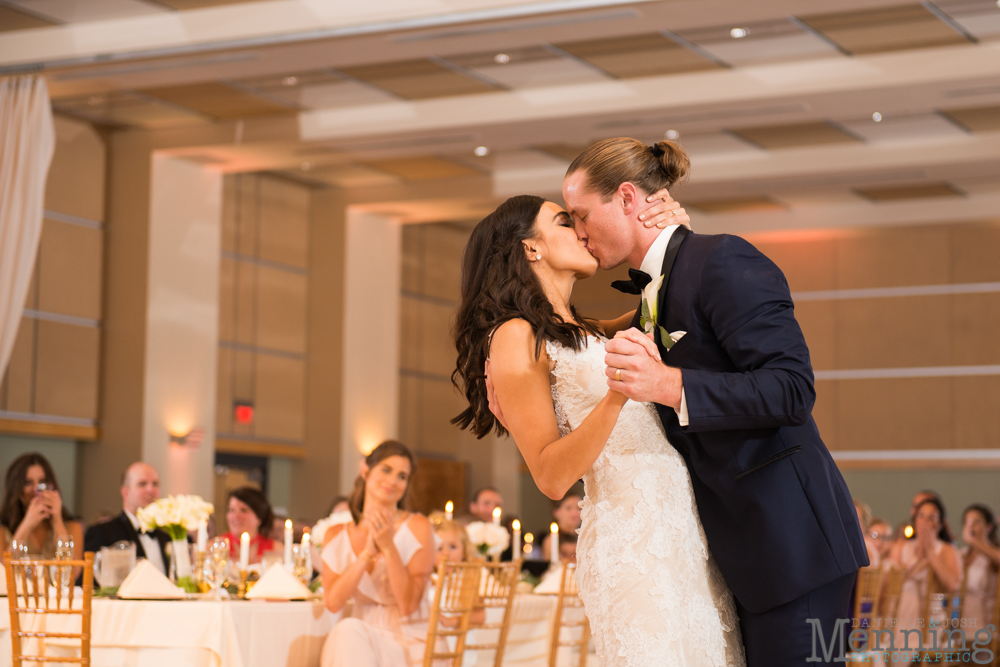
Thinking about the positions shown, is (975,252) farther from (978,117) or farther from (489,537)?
(489,537)

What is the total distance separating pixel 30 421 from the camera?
10.3 metres

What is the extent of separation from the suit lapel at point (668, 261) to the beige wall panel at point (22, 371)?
920cm

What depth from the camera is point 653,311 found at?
2.03m

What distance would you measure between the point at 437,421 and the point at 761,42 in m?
7.58

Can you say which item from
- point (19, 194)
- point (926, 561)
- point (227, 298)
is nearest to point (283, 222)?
point (227, 298)

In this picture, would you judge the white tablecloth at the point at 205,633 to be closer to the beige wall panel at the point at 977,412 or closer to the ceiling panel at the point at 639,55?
the ceiling panel at the point at 639,55

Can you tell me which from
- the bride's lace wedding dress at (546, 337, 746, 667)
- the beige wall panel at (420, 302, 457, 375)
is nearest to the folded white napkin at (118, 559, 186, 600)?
the bride's lace wedding dress at (546, 337, 746, 667)

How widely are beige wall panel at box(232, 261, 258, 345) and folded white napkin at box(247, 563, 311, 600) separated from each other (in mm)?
8169

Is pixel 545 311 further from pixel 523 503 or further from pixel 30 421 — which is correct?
Answer: pixel 523 503

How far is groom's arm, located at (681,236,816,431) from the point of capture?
1.88 metres

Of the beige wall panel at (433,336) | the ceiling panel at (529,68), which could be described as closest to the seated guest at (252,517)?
the ceiling panel at (529,68)

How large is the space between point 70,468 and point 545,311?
9.55 meters

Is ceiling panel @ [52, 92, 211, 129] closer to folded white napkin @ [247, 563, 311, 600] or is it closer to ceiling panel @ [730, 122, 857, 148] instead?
ceiling panel @ [730, 122, 857, 148]

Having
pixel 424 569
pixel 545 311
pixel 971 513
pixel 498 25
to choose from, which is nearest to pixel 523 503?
pixel 971 513
